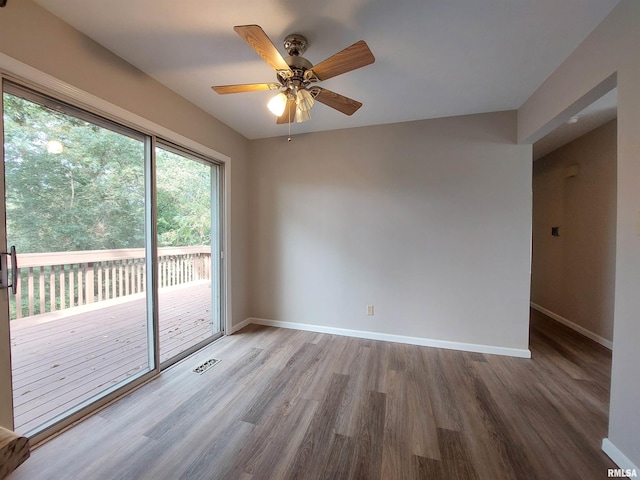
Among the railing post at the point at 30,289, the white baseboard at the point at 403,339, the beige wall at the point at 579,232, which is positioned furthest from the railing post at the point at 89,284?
the beige wall at the point at 579,232

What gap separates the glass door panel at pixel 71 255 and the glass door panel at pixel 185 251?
0.85 ft

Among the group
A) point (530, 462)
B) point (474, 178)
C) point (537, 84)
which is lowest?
point (530, 462)

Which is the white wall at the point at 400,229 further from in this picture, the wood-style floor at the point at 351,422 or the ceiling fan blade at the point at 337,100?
the ceiling fan blade at the point at 337,100

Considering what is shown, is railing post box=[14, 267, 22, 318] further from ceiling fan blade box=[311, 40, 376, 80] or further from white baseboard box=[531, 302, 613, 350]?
white baseboard box=[531, 302, 613, 350]

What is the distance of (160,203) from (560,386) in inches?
152

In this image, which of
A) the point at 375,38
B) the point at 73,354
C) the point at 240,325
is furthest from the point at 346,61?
the point at 240,325

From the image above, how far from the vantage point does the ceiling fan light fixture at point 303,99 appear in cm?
168

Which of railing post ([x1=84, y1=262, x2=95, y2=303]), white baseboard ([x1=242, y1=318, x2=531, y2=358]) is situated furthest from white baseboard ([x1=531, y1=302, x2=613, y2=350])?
railing post ([x1=84, y1=262, x2=95, y2=303])

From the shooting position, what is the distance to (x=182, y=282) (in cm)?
Answer: 303

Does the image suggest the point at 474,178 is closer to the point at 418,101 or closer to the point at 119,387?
the point at 418,101

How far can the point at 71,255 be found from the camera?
174 cm

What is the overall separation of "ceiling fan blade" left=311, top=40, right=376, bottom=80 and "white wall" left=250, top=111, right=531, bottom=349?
155 cm

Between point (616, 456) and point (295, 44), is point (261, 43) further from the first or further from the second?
point (616, 456)

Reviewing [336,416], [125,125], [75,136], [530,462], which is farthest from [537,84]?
[75,136]
